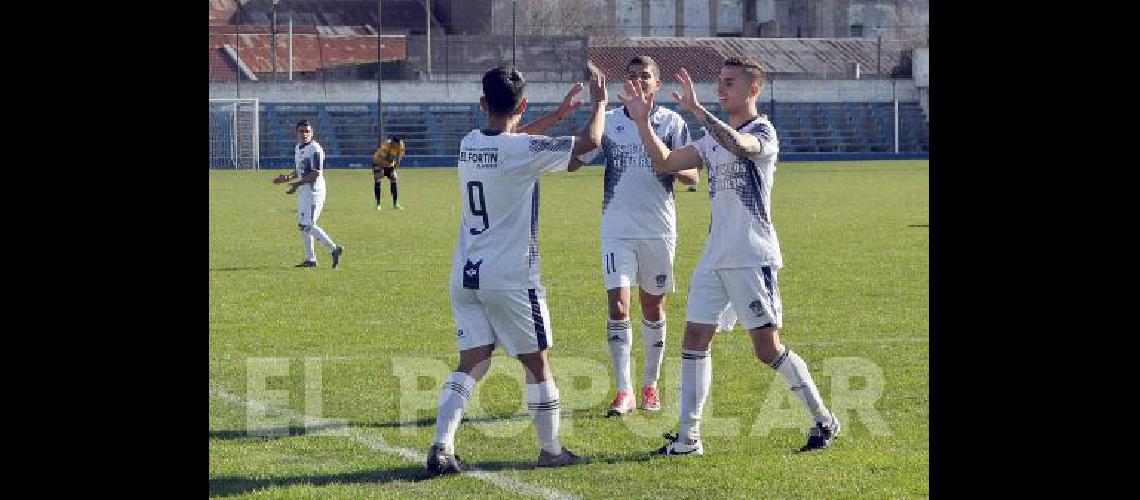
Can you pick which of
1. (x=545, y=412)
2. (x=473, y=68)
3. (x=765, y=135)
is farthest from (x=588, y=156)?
(x=473, y=68)

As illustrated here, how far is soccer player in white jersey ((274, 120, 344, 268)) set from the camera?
70.1 ft

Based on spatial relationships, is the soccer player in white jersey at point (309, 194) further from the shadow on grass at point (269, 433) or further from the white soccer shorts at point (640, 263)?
the shadow on grass at point (269, 433)

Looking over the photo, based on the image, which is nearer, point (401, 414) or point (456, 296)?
point (456, 296)

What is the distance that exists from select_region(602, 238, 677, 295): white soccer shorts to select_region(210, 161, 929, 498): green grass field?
803mm

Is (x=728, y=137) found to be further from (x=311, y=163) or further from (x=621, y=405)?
(x=311, y=163)

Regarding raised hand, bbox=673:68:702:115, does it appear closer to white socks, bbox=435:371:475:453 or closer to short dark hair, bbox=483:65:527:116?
short dark hair, bbox=483:65:527:116

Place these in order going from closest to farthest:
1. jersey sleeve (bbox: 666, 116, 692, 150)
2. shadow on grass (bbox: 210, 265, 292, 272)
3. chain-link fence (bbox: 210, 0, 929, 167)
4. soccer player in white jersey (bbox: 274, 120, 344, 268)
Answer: jersey sleeve (bbox: 666, 116, 692, 150), shadow on grass (bbox: 210, 265, 292, 272), soccer player in white jersey (bbox: 274, 120, 344, 268), chain-link fence (bbox: 210, 0, 929, 167)

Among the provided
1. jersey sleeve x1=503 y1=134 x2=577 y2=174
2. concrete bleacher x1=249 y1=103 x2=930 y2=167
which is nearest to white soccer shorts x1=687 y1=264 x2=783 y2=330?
jersey sleeve x1=503 y1=134 x2=577 y2=174

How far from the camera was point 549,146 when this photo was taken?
794 cm
